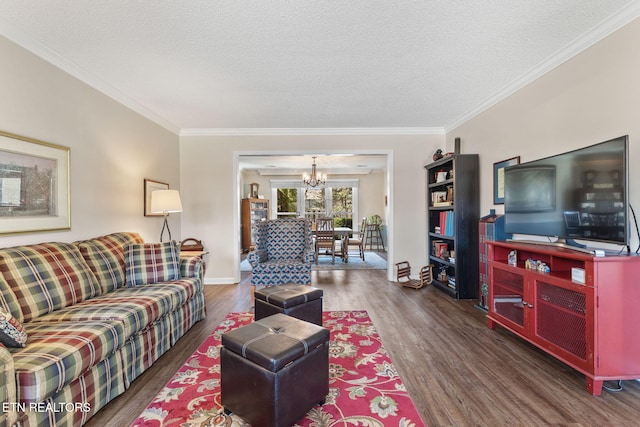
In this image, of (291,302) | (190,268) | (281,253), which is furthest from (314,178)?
(291,302)

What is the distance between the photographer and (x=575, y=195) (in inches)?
80.0

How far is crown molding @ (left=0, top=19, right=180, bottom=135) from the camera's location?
208 cm

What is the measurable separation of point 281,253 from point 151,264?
1.69 meters

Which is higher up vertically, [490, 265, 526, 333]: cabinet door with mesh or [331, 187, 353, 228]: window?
[331, 187, 353, 228]: window

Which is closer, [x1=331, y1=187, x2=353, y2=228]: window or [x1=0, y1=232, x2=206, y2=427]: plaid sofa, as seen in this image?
[x1=0, y1=232, x2=206, y2=427]: plaid sofa

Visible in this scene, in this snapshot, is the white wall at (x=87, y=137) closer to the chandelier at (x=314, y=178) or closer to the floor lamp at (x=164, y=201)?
the floor lamp at (x=164, y=201)

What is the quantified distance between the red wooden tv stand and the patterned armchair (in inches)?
89.9

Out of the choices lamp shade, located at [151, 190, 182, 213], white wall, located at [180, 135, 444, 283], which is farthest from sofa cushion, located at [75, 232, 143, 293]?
white wall, located at [180, 135, 444, 283]

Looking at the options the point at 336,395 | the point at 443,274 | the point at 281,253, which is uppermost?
the point at 281,253

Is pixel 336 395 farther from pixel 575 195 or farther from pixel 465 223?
pixel 465 223

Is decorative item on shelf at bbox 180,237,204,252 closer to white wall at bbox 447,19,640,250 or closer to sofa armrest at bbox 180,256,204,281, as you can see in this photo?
sofa armrest at bbox 180,256,204,281

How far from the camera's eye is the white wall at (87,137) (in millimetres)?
2141

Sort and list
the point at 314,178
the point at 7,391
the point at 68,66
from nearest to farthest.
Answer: the point at 7,391
the point at 68,66
the point at 314,178

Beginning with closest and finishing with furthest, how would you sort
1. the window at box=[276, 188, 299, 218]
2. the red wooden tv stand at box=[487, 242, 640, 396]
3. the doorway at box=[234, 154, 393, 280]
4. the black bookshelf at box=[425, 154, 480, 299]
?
the red wooden tv stand at box=[487, 242, 640, 396] < the black bookshelf at box=[425, 154, 480, 299] < the doorway at box=[234, 154, 393, 280] < the window at box=[276, 188, 299, 218]
